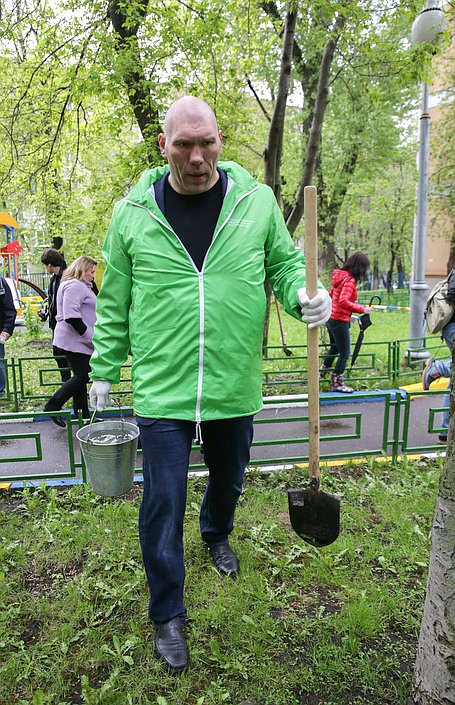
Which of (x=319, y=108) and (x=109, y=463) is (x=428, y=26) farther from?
(x=109, y=463)

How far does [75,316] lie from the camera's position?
5.07m

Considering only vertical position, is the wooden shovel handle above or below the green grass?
above

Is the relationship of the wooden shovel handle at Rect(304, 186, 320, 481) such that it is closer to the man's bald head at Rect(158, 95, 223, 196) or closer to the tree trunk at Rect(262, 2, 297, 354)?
the man's bald head at Rect(158, 95, 223, 196)

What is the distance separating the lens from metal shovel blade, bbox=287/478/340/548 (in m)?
2.27

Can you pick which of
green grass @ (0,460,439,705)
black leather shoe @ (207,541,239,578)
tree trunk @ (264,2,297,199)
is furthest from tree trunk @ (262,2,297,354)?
black leather shoe @ (207,541,239,578)

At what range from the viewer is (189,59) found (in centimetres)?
656

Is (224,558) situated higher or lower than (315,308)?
lower

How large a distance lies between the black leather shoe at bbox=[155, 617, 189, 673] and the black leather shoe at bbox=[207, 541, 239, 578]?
0.56 meters

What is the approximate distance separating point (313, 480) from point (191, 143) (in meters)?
1.52

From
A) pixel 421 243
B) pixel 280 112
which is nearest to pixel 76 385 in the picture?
pixel 280 112

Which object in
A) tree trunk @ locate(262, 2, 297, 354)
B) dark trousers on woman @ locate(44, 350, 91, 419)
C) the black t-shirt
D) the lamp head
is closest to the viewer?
the black t-shirt

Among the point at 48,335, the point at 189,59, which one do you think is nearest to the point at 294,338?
the point at 48,335

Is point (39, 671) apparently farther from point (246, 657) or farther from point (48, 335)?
point (48, 335)

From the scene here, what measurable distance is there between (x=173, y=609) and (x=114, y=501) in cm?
161
